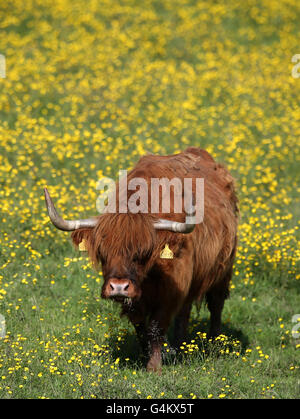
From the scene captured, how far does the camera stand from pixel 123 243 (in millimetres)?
5898

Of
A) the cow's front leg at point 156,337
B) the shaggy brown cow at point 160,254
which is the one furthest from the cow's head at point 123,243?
the cow's front leg at point 156,337

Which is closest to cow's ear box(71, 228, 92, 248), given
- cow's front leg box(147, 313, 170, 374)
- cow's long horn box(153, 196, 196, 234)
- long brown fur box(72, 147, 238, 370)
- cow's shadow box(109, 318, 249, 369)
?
long brown fur box(72, 147, 238, 370)

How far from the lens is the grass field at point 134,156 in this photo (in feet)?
21.1

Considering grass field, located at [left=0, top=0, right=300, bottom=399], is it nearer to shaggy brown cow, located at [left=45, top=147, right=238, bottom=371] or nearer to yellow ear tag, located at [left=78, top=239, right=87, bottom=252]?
shaggy brown cow, located at [left=45, top=147, right=238, bottom=371]

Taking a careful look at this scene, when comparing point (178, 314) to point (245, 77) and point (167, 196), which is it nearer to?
point (167, 196)

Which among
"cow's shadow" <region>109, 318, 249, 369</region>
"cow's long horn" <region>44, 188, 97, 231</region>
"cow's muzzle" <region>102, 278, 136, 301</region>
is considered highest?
"cow's long horn" <region>44, 188, 97, 231</region>

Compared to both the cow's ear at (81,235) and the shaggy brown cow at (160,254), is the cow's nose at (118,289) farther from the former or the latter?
the cow's ear at (81,235)

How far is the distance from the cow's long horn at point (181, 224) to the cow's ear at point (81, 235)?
2.03ft

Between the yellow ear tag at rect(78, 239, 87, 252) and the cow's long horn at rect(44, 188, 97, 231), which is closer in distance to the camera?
the cow's long horn at rect(44, 188, 97, 231)

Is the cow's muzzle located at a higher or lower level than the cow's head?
lower

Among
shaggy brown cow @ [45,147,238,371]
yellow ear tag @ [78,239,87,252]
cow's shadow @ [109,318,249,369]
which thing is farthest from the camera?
cow's shadow @ [109,318,249,369]

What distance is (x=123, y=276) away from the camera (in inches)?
227

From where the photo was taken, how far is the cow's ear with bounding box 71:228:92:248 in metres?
6.24

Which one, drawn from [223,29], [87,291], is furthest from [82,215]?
[223,29]
